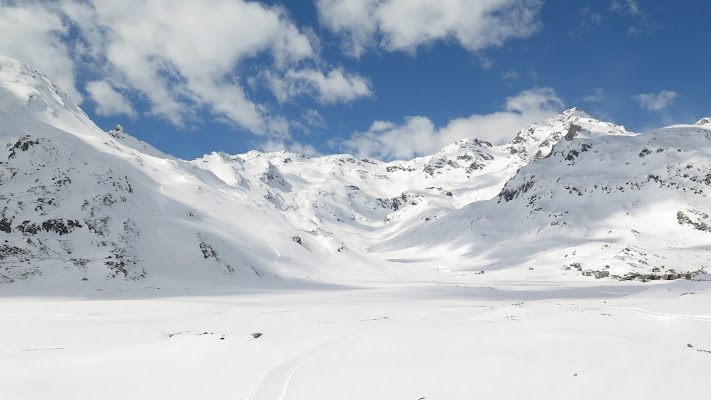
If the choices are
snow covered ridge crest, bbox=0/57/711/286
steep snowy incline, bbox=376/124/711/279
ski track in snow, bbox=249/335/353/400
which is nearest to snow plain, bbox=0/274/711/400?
ski track in snow, bbox=249/335/353/400

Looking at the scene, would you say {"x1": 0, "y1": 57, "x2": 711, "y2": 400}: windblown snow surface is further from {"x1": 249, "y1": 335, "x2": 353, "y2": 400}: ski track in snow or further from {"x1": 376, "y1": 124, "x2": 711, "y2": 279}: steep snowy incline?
{"x1": 376, "y1": 124, "x2": 711, "y2": 279}: steep snowy incline

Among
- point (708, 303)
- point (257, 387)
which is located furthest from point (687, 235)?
point (257, 387)

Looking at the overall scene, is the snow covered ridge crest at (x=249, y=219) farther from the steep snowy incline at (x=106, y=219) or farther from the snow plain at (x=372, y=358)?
the snow plain at (x=372, y=358)

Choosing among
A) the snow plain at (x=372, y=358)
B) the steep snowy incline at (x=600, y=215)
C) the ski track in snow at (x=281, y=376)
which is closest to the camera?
the snow plain at (x=372, y=358)

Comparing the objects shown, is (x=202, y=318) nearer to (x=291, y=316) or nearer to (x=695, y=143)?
(x=291, y=316)

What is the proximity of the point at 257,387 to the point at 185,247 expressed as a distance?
39081 millimetres

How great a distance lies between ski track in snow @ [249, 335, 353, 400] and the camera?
834cm

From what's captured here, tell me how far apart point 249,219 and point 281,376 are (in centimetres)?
5818

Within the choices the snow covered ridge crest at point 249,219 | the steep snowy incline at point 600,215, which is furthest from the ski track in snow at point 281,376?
the steep snowy incline at point 600,215

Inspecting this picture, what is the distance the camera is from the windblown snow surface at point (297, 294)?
8531mm

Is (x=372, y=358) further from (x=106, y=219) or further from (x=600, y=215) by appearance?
(x=600, y=215)

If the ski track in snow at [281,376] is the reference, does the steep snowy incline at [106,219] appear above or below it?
above

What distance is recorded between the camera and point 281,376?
9555 millimetres

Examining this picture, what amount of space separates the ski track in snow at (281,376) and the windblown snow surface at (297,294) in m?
0.06
